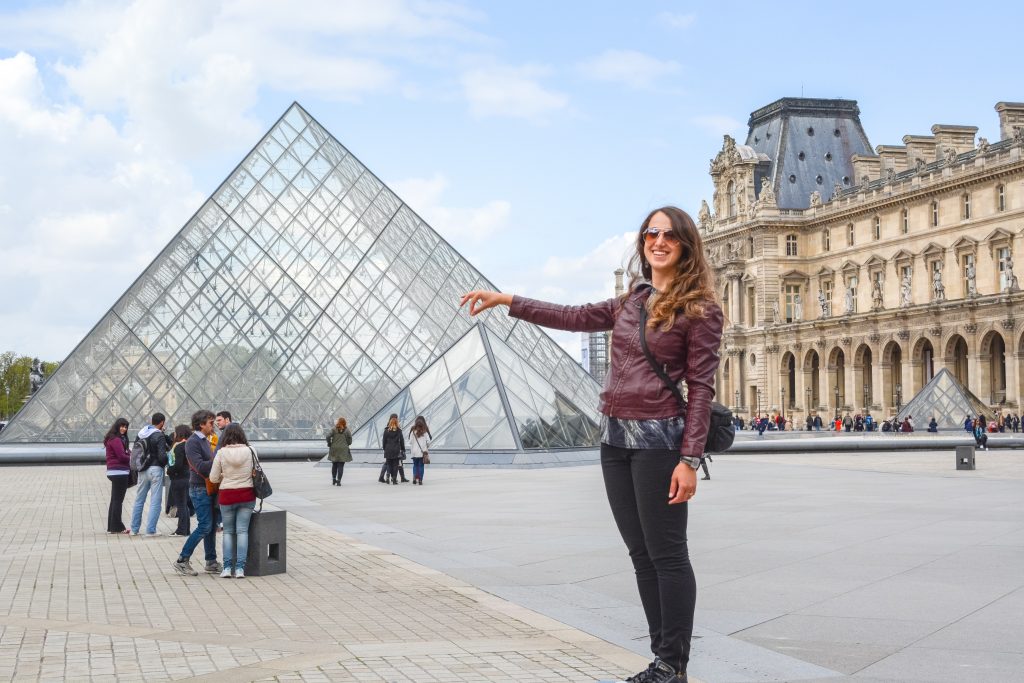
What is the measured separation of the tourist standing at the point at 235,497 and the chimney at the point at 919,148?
64723 mm

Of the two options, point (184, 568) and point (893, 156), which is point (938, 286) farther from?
point (184, 568)

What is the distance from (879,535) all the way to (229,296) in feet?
84.3

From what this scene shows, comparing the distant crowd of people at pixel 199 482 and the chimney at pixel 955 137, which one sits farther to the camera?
the chimney at pixel 955 137

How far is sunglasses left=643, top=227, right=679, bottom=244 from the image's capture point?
4828mm

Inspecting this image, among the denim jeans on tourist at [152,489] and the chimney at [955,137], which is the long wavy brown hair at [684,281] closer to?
the denim jeans on tourist at [152,489]

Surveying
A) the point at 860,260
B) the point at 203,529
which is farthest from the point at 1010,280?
the point at 203,529

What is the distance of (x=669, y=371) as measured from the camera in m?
4.67

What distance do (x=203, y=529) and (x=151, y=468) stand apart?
3.35m

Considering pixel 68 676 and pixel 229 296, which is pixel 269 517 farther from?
pixel 229 296

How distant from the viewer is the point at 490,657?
5836 mm

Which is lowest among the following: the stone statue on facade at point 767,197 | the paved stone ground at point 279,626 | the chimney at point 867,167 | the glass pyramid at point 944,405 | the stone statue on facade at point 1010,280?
the paved stone ground at point 279,626

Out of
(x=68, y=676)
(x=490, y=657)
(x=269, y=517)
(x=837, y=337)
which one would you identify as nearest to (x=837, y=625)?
(x=490, y=657)

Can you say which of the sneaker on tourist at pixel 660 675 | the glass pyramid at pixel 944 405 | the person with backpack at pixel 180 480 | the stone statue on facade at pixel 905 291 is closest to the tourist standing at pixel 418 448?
the person with backpack at pixel 180 480

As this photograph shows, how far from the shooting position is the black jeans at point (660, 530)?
4582 mm
